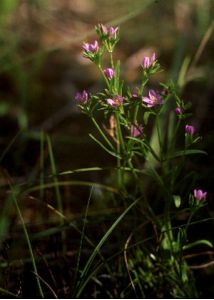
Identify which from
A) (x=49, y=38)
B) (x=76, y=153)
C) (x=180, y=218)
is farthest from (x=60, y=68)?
(x=180, y=218)

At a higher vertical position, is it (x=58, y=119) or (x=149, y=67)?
(x=58, y=119)

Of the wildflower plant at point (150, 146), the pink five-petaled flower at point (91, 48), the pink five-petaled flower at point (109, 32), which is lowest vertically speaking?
the wildflower plant at point (150, 146)

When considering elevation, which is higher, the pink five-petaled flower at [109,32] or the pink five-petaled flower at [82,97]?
the pink five-petaled flower at [109,32]

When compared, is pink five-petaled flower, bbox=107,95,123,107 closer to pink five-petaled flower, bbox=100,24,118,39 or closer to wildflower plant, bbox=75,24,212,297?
wildflower plant, bbox=75,24,212,297

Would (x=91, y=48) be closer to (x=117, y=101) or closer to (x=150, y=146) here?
(x=117, y=101)

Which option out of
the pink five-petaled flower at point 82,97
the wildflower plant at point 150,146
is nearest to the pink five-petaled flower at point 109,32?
the wildflower plant at point 150,146

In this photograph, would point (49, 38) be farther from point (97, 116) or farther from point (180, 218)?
point (180, 218)

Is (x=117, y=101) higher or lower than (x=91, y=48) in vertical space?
lower

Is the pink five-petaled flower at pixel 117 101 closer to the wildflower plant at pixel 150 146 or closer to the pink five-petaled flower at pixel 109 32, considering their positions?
the wildflower plant at pixel 150 146

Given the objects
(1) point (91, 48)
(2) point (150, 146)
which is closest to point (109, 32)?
(1) point (91, 48)

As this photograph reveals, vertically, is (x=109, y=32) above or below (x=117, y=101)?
above

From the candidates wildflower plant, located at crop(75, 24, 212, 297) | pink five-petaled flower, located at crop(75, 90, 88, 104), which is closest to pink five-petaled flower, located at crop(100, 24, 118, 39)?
wildflower plant, located at crop(75, 24, 212, 297)
